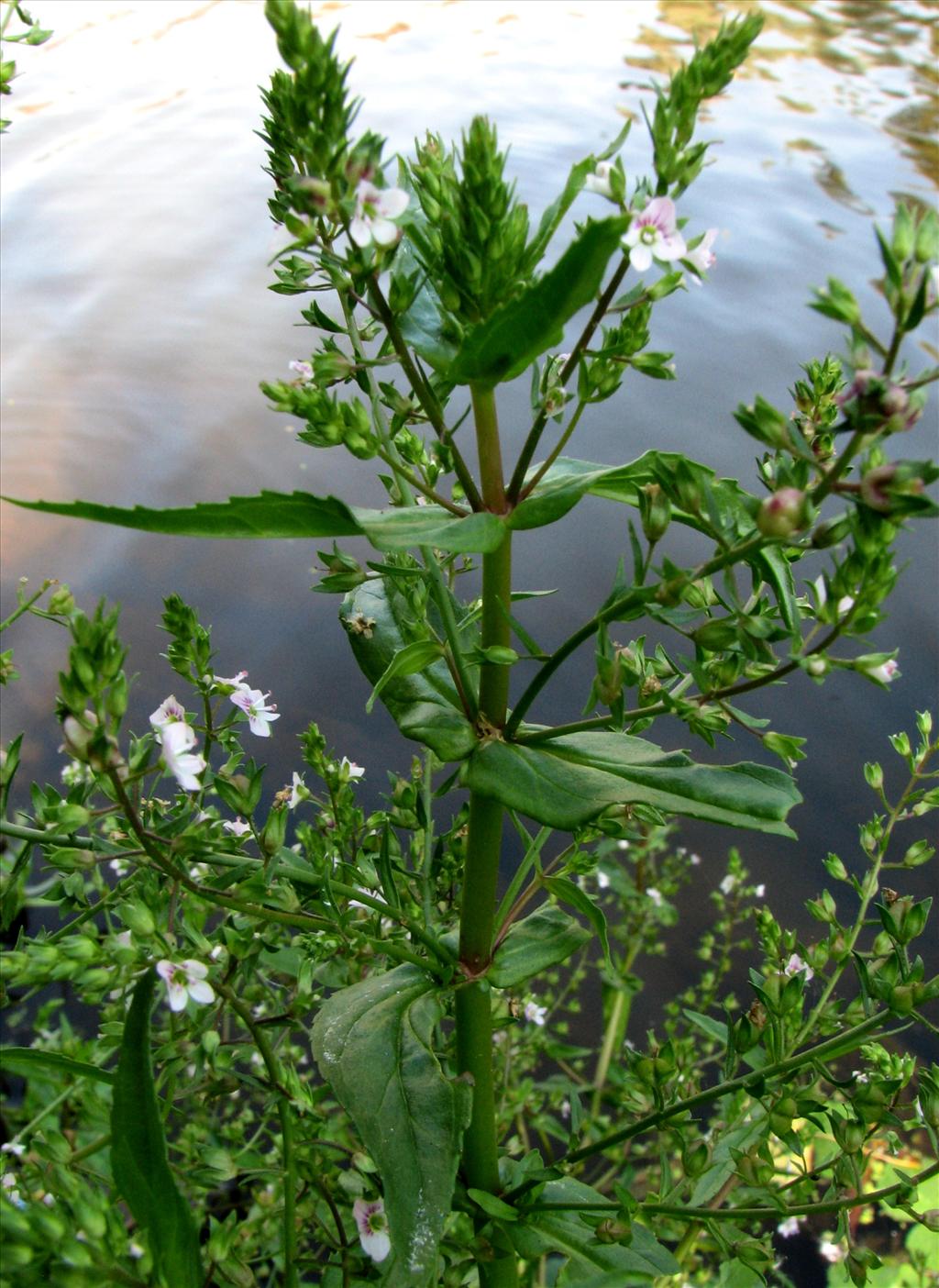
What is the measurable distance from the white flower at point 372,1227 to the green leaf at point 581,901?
24cm

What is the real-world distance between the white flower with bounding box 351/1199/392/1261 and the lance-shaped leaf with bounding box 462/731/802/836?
12.4 inches

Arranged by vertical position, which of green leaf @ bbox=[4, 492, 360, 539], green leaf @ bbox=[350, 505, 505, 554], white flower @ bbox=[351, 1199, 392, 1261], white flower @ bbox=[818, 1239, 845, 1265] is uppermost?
green leaf @ bbox=[4, 492, 360, 539]

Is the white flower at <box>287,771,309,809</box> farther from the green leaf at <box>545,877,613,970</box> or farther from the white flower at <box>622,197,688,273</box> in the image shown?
the white flower at <box>622,197,688,273</box>

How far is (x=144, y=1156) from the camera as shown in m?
0.43

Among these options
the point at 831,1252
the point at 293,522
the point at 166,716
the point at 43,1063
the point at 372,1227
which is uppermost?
the point at 293,522

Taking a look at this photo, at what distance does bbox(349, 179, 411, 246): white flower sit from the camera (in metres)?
0.42

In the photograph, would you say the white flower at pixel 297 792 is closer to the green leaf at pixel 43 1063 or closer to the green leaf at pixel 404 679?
the green leaf at pixel 404 679

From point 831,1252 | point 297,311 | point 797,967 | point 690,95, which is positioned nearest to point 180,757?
point 690,95

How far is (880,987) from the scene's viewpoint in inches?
20.3

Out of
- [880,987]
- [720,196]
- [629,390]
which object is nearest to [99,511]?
[880,987]

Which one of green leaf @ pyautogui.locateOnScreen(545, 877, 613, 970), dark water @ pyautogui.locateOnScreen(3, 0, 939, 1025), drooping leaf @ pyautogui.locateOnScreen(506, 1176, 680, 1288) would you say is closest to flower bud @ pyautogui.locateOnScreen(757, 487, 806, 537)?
green leaf @ pyautogui.locateOnScreen(545, 877, 613, 970)

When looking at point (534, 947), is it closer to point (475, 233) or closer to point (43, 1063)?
point (43, 1063)

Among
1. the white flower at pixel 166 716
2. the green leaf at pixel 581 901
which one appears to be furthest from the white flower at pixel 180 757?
the green leaf at pixel 581 901

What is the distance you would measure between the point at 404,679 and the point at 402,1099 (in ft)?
0.78
